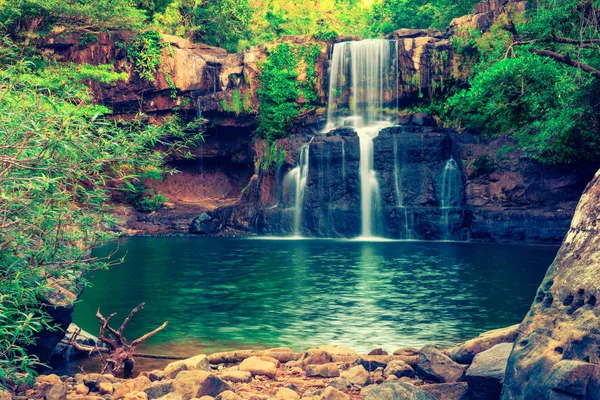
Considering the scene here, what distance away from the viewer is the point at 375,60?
34969mm

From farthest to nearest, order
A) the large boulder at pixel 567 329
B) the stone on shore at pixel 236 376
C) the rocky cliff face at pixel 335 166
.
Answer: the rocky cliff face at pixel 335 166, the stone on shore at pixel 236 376, the large boulder at pixel 567 329

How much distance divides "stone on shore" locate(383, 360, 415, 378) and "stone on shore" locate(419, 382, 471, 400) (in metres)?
1.12

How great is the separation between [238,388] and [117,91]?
3137 centimetres

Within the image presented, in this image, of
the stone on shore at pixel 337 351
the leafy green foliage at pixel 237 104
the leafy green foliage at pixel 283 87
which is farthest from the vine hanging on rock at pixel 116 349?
the leafy green foliage at pixel 237 104

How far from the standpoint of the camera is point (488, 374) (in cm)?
560

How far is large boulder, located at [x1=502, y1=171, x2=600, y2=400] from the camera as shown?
4398 mm

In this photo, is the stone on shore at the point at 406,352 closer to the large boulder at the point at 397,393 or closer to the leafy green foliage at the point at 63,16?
the large boulder at the point at 397,393

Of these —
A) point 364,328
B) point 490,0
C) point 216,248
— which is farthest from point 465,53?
point 364,328

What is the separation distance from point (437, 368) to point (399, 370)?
19.8 inches

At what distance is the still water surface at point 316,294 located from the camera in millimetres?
10609

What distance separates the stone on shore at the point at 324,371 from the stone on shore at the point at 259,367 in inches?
16.2

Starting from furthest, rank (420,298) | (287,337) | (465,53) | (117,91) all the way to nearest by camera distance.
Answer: (117,91) → (465,53) → (420,298) → (287,337)

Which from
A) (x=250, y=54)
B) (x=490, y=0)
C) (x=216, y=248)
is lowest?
(x=216, y=248)

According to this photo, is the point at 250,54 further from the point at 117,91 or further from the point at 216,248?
the point at 216,248
